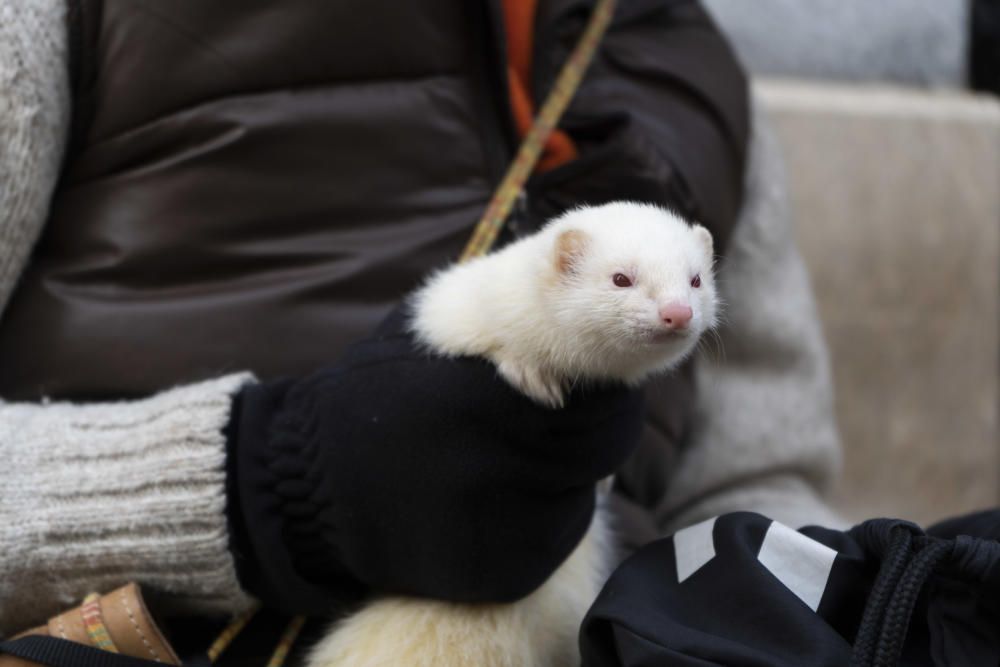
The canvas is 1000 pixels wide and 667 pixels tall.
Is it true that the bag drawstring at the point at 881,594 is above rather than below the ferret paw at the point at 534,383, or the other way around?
below

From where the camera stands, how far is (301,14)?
25.8 inches

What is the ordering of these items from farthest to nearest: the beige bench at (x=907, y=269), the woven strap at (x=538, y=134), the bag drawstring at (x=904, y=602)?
the beige bench at (x=907, y=269)
the woven strap at (x=538, y=134)
the bag drawstring at (x=904, y=602)

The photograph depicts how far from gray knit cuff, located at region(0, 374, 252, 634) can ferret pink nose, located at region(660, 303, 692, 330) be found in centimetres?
28

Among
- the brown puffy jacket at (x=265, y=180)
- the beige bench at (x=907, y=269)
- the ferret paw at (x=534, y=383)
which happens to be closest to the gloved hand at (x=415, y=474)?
the ferret paw at (x=534, y=383)

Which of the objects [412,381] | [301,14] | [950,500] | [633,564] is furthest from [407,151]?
[950,500]

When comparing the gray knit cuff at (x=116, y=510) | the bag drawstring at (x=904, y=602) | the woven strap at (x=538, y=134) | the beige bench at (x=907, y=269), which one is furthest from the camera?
the beige bench at (x=907, y=269)

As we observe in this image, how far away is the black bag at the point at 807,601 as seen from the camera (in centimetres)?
46

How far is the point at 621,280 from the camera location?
502mm

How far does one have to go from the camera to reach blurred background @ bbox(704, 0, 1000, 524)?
1117 mm

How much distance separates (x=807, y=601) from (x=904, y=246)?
2.46 feet

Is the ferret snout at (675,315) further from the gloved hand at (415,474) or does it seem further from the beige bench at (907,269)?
the beige bench at (907,269)

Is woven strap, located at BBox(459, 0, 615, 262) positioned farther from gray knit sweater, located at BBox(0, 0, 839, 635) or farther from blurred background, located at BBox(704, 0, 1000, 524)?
blurred background, located at BBox(704, 0, 1000, 524)

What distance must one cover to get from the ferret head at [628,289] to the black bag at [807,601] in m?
0.12

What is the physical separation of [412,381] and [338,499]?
0.28ft
